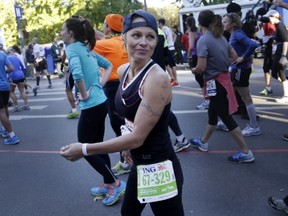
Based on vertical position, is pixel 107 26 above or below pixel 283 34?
above

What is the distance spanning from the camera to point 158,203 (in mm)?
2152

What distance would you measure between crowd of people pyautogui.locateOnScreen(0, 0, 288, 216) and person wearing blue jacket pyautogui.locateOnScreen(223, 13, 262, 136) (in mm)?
15

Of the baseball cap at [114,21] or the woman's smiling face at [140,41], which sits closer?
the woman's smiling face at [140,41]

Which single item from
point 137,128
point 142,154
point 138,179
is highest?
point 137,128

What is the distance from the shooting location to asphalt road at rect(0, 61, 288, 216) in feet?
12.3

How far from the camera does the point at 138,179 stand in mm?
2166

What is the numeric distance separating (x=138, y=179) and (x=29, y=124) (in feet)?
21.7

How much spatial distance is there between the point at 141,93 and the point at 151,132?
24 centimetres

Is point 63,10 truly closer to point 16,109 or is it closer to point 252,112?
point 16,109

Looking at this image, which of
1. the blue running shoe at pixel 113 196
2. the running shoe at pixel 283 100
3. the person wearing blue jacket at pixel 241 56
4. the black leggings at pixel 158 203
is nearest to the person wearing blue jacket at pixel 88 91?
the blue running shoe at pixel 113 196

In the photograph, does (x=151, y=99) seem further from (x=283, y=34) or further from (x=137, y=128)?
(x=283, y=34)

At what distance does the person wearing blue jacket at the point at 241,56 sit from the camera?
17.8 feet

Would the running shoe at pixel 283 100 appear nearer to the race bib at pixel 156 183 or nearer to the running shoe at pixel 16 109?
the race bib at pixel 156 183

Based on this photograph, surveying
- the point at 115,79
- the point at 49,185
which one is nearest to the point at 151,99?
the point at 115,79
